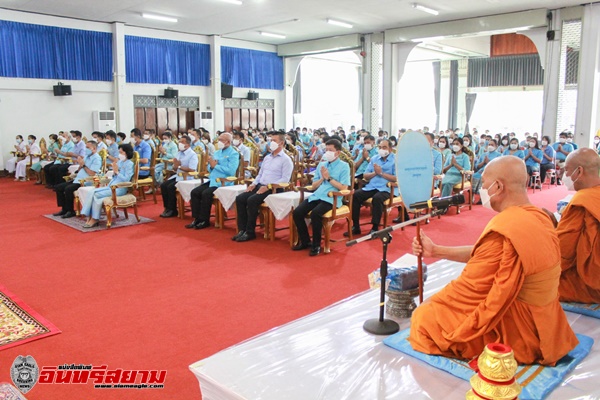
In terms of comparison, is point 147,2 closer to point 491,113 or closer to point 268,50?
point 268,50

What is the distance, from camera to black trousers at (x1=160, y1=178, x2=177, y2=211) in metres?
7.07

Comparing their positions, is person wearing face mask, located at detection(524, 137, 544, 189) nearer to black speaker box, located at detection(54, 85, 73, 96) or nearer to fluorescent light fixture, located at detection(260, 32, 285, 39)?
fluorescent light fixture, located at detection(260, 32, 285, 39)

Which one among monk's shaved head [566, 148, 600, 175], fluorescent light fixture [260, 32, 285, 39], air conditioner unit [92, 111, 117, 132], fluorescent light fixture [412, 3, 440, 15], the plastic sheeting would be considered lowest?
the plastic sheeting

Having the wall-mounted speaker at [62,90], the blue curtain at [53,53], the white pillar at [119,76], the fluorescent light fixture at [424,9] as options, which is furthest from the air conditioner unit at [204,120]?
the fluorescent light fixture at [424,9]

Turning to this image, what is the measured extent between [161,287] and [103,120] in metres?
9.53

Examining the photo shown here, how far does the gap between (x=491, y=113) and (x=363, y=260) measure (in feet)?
56.7

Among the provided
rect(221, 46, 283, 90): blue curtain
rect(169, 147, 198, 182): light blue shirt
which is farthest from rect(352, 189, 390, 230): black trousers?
rect(221, 46, 283, 90): blue curtain

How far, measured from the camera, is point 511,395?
1.29 metres

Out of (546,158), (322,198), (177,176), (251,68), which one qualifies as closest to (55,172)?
(177,176)

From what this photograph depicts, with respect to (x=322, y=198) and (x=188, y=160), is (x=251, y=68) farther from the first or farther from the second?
(x=322, y=198)

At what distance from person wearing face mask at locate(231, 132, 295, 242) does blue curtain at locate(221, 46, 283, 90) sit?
9758 mm

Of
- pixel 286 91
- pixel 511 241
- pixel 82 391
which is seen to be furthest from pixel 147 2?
pixel 511 241

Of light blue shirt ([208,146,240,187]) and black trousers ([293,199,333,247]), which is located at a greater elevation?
light blue shirt ([208,146,240,187])

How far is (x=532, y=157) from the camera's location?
999cm
